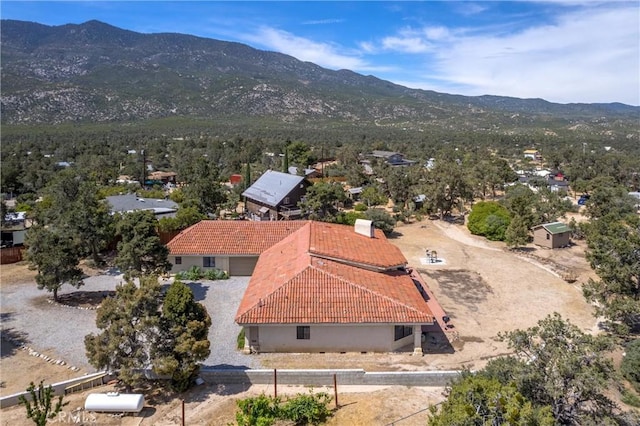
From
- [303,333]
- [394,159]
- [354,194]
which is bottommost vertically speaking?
[303,333]

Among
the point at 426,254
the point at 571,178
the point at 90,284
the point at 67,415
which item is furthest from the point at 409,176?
the point at 67,415

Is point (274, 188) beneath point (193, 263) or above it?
above

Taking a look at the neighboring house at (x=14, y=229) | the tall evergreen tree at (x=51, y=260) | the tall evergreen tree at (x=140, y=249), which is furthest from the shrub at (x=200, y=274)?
the neighboring house at (x=14, y=229)

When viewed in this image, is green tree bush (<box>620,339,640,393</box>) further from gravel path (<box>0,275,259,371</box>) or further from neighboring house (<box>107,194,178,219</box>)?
neighboring house (<box>107,194,178,219</box>)

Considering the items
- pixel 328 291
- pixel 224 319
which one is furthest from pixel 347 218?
pixel 328 291

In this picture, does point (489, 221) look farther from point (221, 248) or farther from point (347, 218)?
point (221, 248)

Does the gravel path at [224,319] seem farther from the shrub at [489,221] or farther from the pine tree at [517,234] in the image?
the shrub at [489,221]

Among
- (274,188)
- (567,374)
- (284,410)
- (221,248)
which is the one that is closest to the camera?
(567,374)

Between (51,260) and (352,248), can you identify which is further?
(352,248)
